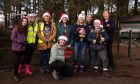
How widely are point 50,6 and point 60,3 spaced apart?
64cm

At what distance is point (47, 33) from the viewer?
8789mm

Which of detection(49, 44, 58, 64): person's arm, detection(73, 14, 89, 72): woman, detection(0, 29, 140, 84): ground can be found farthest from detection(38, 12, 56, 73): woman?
detection(73, 14, 89, 72): woman

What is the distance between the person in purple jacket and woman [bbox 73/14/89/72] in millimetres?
1552

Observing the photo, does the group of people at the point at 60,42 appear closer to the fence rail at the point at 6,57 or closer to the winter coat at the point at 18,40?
the winter coat at the point at 18,40

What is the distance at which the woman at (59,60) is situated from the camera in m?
8.15

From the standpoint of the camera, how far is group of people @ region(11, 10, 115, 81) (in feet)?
27.0

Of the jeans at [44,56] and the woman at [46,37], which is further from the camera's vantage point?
the jeans at [44,56]

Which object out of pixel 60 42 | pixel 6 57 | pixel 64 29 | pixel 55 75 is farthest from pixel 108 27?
pixel 6 57

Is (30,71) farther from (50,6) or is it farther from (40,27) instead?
(50,6)

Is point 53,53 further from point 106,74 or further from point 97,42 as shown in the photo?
point 106,74

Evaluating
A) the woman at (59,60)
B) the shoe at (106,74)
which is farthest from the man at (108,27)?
the woman at (59,60)

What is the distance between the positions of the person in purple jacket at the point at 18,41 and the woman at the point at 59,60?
833mm

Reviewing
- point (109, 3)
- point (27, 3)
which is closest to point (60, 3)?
point (109, 3)

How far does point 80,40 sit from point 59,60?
1.07 meters
